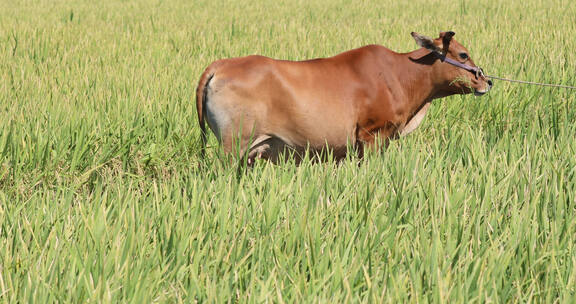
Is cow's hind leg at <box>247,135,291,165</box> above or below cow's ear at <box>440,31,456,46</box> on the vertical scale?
below

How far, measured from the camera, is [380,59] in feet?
13.2

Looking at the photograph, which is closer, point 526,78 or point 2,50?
point 526,78

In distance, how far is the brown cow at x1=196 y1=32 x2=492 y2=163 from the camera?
11.8ft

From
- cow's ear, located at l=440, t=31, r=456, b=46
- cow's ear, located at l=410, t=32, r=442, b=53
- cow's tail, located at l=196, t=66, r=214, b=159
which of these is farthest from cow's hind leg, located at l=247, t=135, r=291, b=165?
cow's ear, located at l=440, t=31, r=456, b=46

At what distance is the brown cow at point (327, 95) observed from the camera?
11.8ft

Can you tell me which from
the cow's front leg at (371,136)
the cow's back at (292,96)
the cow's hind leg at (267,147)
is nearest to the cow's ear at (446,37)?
the cow's back at (292,96)

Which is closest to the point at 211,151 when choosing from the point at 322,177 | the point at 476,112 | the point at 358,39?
the point at 322,177

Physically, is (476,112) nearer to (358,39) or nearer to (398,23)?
(358,39)

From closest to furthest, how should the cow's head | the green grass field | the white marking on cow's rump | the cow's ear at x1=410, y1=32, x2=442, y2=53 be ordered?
the green grass field < the white marking on cow's rump < the cow's ear at x1=410, y1=32, x2=442, y2=53 < the cow's head

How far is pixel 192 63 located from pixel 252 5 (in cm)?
692

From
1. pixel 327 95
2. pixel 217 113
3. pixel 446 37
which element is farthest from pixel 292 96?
pixel 446 37

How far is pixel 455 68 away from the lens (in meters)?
4.23

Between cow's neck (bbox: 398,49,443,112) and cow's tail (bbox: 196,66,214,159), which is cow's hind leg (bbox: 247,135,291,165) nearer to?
cow's tail (bbox: 196,66,214,159)

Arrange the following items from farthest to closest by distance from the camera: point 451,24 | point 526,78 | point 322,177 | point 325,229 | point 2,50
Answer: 1. point 451,24
2. point 2,50
3. point 526,78
4. point 322,177
5. point 325,229
